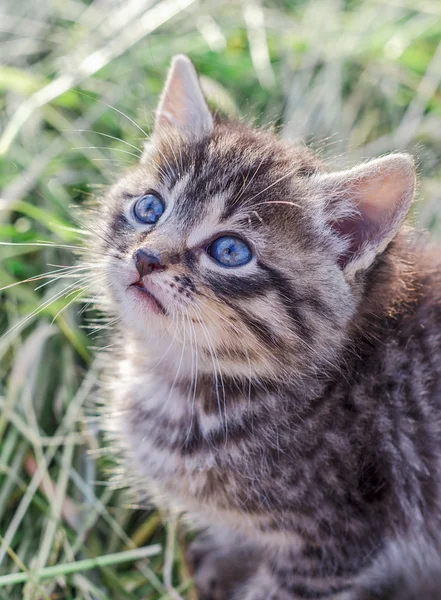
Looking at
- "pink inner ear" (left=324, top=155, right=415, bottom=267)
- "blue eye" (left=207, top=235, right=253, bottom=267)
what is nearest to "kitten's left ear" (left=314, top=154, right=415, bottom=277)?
"pink inner ear" (left=324, top=155, right=415, bottom=267)

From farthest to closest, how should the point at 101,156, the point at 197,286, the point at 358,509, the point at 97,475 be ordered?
the point at 101,156 < the point at 97,475 < the point at 358,509 < the point at 197,286

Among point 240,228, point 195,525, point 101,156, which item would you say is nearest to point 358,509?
point 195,525

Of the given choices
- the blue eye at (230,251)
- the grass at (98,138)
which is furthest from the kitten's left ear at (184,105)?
the blue eye at (230,251)

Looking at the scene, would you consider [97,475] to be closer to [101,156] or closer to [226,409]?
[226,409]

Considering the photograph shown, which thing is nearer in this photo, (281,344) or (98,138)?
(281,344)

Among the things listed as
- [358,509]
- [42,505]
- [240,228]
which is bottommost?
[42,505]

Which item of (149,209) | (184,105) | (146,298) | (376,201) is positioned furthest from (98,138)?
(376,201)

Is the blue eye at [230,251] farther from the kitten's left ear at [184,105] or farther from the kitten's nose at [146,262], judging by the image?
the kitten's left ear at [184,105]

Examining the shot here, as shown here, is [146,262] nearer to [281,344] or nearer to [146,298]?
[146,298]
